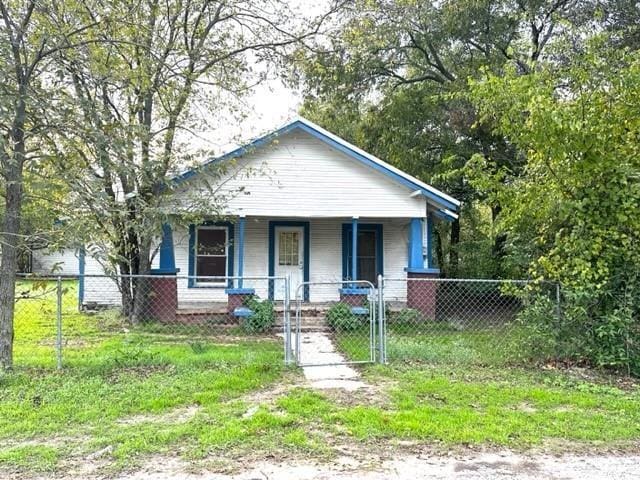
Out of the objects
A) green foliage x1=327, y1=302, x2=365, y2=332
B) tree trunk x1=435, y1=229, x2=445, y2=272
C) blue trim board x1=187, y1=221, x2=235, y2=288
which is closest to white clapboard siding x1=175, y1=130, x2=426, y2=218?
blue trim board x1=187, y1=221, x2=235, y2=288

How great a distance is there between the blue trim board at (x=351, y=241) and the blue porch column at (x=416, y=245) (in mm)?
1354

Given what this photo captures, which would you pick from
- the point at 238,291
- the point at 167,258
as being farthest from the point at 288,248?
the point at 167,258

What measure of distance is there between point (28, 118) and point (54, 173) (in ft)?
2.41

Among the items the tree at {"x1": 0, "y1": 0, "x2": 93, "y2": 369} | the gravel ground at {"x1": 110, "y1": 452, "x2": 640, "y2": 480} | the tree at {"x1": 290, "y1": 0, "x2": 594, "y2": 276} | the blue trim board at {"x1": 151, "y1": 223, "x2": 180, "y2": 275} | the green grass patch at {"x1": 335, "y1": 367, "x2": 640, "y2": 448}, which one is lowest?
the gravel ground at {"x1": 110, "y1": 452, "x2": 640, "y2": 480}

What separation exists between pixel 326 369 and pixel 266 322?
4.18m

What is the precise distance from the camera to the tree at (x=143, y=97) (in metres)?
6.76

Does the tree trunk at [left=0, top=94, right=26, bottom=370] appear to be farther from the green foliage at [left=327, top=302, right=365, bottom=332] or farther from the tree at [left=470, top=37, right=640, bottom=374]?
the green foliage at [left=327, top=302, right=365, bottom=332]

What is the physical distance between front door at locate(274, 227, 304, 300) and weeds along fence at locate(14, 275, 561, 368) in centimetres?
54

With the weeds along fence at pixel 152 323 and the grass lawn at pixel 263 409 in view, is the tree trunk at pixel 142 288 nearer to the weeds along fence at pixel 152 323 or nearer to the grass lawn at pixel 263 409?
the weeds along fence at pixel 152 323

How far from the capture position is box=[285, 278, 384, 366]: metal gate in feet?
24.8

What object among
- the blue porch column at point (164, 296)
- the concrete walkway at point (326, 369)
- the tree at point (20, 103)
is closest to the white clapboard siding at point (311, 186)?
the blue porch column at point (164, 296)

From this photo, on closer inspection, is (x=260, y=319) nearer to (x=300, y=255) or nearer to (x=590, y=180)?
(x=300, y=255)

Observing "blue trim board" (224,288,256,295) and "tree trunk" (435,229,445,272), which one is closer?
"blue trim board" (224,288,256,295)

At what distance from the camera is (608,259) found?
22.8 ft
